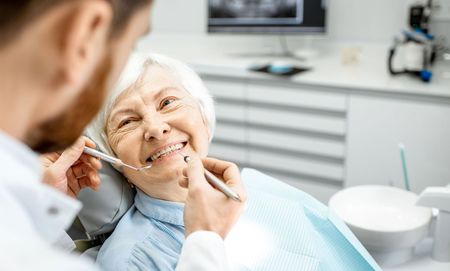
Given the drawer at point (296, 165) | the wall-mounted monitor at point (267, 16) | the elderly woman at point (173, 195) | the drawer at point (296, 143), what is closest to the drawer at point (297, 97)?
the drawer at point (296, 143)

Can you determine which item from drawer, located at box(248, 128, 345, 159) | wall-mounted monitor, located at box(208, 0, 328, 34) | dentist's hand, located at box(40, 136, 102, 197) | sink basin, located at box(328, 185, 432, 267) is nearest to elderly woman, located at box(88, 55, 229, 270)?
dentist's hand, located at box(40, 136, 102, 197)

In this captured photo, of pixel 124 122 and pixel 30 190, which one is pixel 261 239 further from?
pixel 30 190

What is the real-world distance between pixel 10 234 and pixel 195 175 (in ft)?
1.73

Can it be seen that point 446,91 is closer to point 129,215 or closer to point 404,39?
point 404,39

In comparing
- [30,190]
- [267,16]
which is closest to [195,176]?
[30,190]

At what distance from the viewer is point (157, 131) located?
138 centimetres

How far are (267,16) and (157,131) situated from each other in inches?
85.0

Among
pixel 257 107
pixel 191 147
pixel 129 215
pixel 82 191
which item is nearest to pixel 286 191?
pixel 191 147

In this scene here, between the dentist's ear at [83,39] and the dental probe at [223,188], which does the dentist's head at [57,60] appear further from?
the dental probe at [223,188]

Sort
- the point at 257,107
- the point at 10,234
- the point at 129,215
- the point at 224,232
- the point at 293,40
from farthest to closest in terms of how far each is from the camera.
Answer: the point at 293,40 < the point at 257,107 < the point at 129,215 < the point at 224,232 < the point at 10,234

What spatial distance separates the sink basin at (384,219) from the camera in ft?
4.72

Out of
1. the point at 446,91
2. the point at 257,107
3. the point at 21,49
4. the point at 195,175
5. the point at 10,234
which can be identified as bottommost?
the point at 257,107

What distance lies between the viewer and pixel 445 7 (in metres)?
3.03

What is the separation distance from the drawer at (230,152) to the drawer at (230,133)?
50 mm
